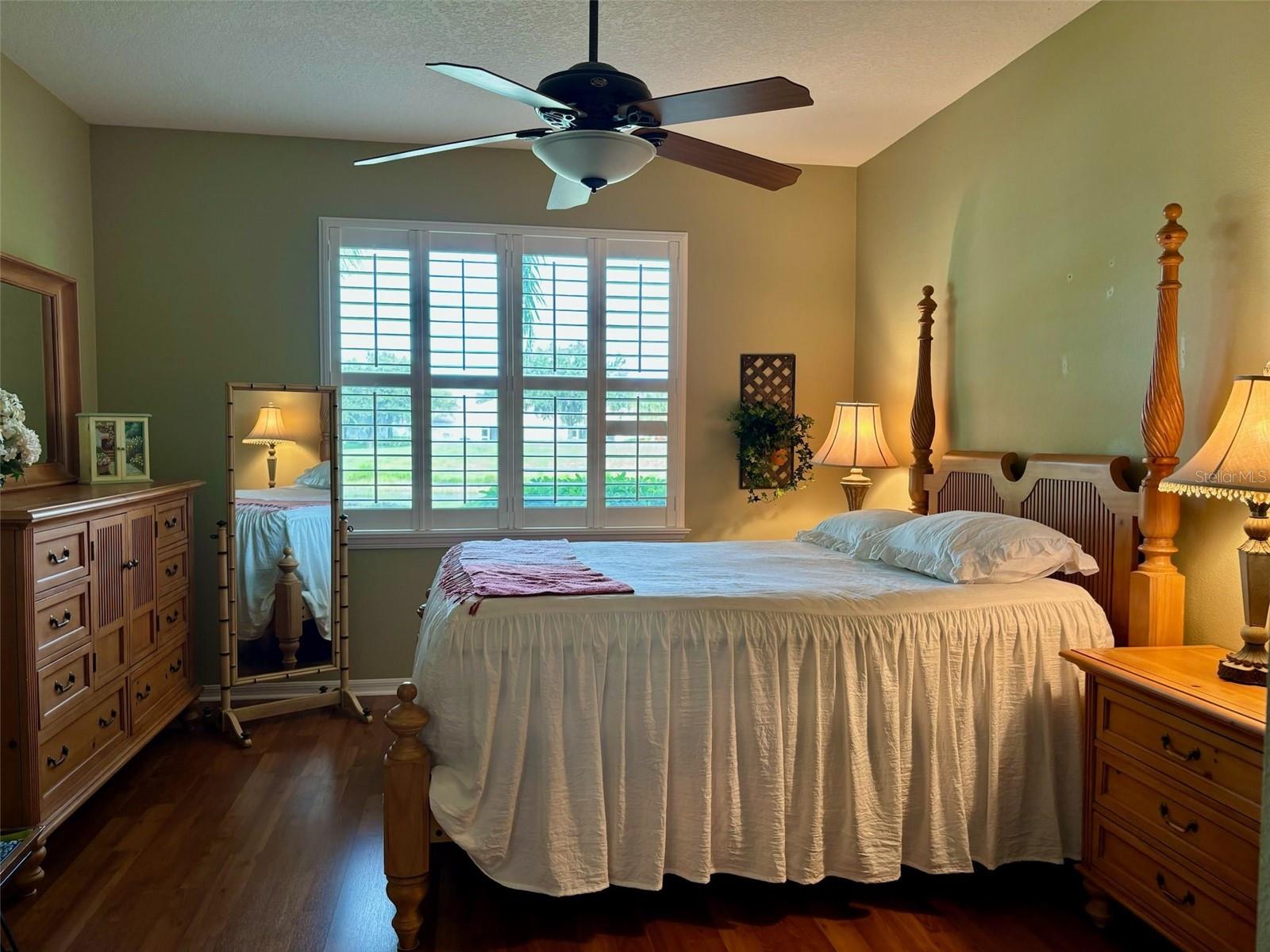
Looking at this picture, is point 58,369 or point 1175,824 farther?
point 58,369

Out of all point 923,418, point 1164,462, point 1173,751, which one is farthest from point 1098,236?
point 1173,751

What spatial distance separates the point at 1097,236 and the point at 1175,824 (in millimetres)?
1859

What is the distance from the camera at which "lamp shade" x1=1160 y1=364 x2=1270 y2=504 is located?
1.91 m

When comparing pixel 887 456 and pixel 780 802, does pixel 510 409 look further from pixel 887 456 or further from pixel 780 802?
pixel 780 802

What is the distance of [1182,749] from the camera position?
1.93 m

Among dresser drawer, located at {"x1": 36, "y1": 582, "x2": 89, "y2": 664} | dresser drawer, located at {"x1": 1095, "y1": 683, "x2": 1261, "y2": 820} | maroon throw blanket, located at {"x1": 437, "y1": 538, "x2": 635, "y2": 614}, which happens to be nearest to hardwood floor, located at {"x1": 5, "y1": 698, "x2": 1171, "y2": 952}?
dresser drawer, located at {"x1": 1095, "y1": 683, "x2": 1261, "y2": 820}

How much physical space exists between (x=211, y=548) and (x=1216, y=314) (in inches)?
166

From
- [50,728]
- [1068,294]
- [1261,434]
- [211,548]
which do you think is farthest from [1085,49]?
[211,548]

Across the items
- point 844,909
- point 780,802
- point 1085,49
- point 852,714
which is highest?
point 1085,49

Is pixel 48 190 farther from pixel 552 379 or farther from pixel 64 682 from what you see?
pixel 552 379

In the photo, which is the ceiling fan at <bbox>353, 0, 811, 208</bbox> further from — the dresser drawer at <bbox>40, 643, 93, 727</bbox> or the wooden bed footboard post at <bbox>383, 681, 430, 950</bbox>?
the dresser drawer at <bbox>40, 643, 93, 727</bbox>

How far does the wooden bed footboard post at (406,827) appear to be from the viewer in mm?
2113

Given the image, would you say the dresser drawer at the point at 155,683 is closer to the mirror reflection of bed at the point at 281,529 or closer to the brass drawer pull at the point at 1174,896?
the mirror reflection of bed at the point at 281,529

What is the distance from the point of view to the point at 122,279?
397 cm
